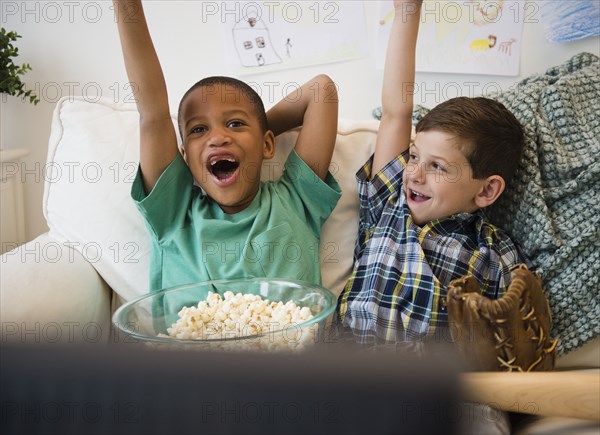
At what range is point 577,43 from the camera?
5.84ft

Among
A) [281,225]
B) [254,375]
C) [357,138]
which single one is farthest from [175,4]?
[254,375]

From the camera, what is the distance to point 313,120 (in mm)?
1344

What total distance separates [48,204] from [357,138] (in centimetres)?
69

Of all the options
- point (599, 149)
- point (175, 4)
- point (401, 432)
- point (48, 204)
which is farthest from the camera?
point (175, 4)

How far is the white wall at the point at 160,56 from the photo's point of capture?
177 centimetres

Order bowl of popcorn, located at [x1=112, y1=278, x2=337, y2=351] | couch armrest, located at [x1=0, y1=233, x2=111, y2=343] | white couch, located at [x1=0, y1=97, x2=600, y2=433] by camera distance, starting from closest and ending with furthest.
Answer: bowl of popcorn, located at [x1=112, y1=278, x2=337, y2=351] < couch armrest, located at [x1=0, y1=233, x2=111, y2=343] < white couch, located at [x1=0, y1=97, x2=600, y2=433]

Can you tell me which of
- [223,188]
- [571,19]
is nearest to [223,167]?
[223,188]

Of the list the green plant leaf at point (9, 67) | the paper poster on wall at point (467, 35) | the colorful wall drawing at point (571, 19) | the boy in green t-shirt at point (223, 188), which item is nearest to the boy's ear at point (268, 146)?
the boy in green t-shirt at point (223, 188)

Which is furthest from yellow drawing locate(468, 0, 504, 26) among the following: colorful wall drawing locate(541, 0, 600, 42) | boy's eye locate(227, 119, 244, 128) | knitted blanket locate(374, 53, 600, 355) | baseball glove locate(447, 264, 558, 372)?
baseball glove locate(447, 264, 558, 372)

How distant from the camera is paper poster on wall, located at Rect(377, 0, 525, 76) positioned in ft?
5.76

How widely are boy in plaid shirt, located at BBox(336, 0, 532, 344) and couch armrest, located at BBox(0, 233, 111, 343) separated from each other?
0.48m

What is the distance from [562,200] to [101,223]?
93cm

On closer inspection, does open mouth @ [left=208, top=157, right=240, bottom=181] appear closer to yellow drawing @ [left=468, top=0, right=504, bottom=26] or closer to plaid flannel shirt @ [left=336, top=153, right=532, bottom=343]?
plaid flannel shirt @ [left=336, top=153, right=532, bottom=343]

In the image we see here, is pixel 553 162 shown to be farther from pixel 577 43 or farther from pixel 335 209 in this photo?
pixel 577 43
